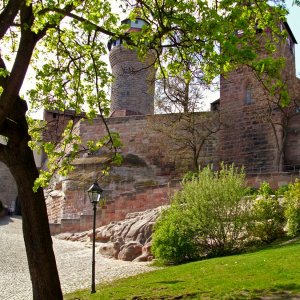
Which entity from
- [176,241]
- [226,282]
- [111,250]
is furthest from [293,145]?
[226,282]

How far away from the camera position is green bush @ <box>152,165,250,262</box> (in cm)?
1494

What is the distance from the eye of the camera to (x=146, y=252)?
16906 mm

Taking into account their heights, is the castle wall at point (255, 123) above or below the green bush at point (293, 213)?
above

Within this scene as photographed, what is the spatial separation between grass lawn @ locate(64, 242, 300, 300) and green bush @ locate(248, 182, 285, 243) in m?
2.65

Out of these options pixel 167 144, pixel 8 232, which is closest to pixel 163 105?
pixel 167 144

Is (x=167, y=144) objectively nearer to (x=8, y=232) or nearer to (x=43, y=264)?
(x=8, y=232)

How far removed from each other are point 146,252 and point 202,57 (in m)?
10.6

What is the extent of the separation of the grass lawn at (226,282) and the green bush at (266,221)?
2650mm

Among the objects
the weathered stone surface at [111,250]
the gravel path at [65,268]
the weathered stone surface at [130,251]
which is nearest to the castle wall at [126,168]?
the gravel path at [65,268]

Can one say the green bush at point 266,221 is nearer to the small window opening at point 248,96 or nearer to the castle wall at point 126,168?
the castle wall at point 126,168

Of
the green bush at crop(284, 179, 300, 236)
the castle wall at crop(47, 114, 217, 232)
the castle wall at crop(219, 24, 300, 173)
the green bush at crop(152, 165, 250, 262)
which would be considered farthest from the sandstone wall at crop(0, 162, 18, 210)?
the green bush at crop(284, 179, 300, 236)

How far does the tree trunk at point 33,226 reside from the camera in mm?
7934

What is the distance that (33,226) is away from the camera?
7996mm

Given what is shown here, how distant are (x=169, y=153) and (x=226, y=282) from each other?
21540mm
